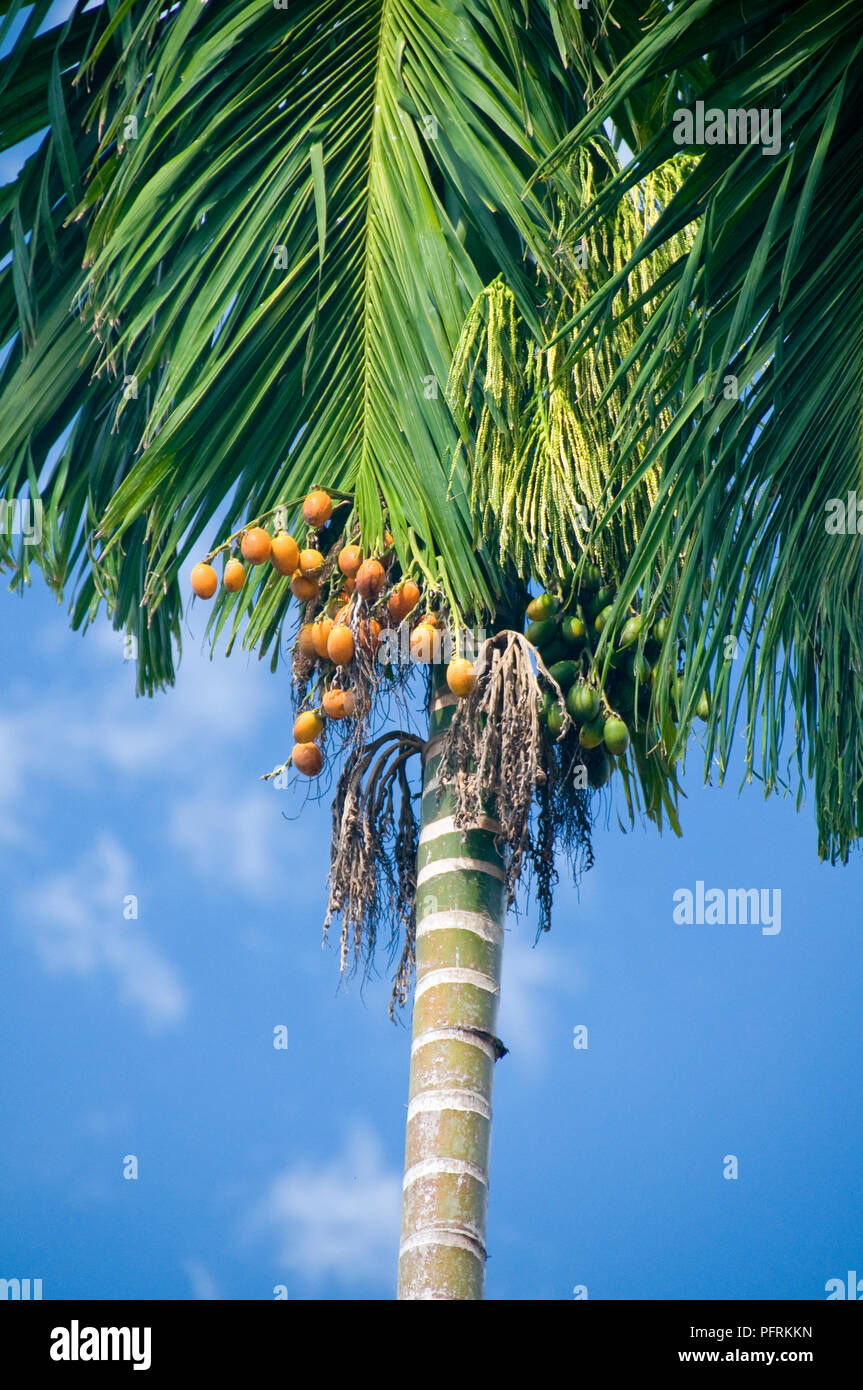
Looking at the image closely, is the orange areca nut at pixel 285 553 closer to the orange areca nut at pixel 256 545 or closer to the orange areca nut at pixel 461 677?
the orange areca nut at pixel 256 545

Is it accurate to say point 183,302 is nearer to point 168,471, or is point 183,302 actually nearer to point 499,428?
point 168,471

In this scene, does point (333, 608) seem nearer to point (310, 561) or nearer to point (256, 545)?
point (310, 561)

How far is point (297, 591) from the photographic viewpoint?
13.9 feet

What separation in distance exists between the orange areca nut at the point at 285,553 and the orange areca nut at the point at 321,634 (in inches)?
6.4

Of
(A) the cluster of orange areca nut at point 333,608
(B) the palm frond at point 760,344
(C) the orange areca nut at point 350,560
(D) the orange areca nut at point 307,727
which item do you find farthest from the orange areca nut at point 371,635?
(B) the palm frond at point 760,344

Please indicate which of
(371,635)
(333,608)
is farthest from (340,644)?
→ (333,608)

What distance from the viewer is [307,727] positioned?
163 inches

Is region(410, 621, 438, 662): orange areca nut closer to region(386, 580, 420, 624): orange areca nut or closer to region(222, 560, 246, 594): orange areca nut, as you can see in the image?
region(386, 580, 420, 624): orange areca nut

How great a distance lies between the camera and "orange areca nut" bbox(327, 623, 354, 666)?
3986 mm

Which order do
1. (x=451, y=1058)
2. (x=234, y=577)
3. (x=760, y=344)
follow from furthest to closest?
(x=234, y=577) → (x=451, y=1058) → (x=760, y=344)

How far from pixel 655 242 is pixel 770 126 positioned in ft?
0.89

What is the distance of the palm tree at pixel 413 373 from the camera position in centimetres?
393

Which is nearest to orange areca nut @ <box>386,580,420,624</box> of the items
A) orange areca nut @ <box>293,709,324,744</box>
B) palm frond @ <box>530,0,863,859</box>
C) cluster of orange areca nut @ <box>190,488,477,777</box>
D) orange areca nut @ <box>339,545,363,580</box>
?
cluster of orange areca nut @ <box>190,488,477,777</box>

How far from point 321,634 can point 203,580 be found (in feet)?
1.21
